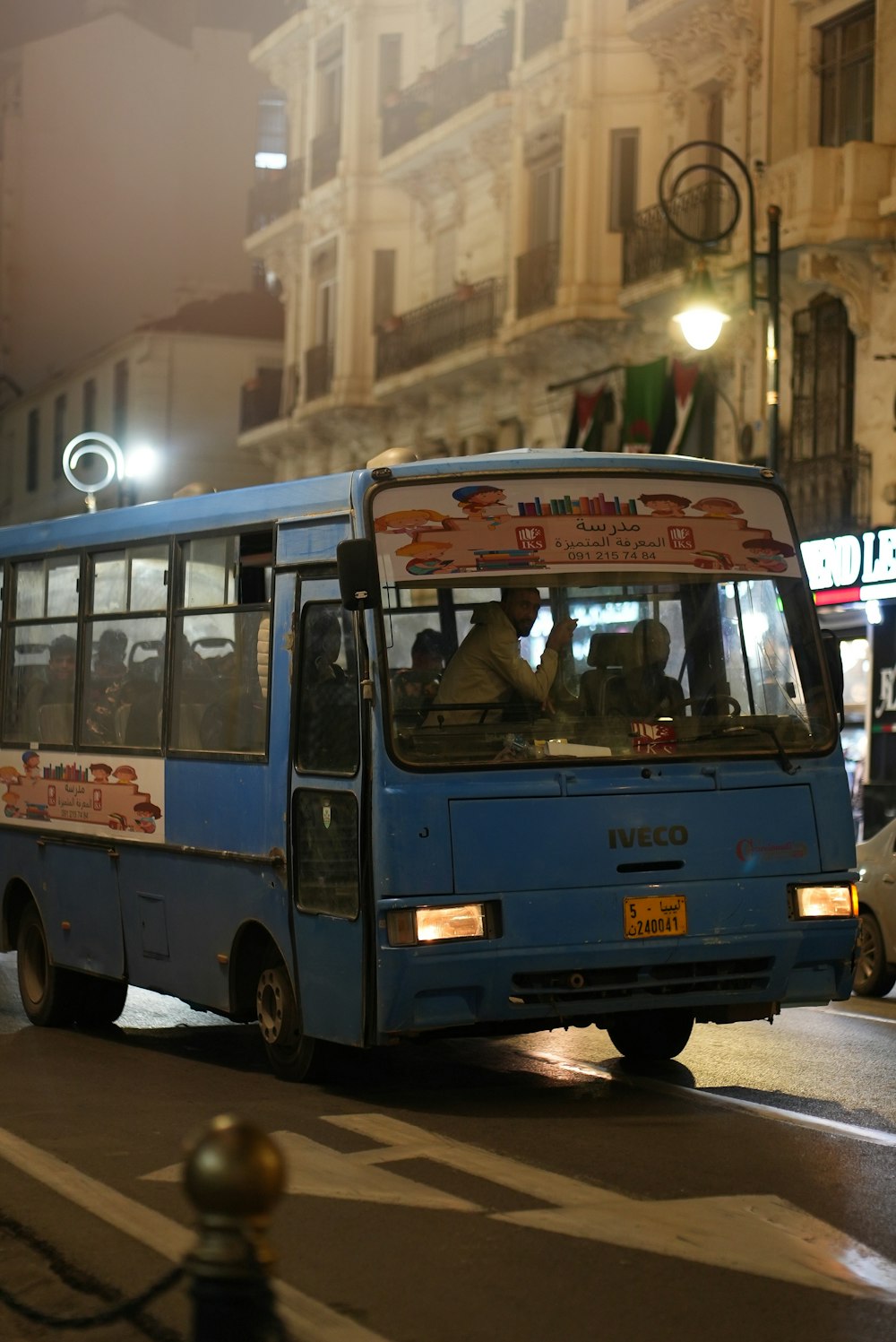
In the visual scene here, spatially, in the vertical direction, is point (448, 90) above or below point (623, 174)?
above

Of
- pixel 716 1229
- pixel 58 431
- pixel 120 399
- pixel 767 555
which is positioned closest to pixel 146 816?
pixel 767 555

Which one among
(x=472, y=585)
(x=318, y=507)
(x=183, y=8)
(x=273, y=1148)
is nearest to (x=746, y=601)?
(x=472, y=585)

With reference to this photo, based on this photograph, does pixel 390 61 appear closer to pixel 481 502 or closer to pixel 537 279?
pixel 537 279

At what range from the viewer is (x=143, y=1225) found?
694 cm

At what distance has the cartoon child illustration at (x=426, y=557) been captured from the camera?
9.16m

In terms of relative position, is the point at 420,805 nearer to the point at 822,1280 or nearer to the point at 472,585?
the point at 472,585

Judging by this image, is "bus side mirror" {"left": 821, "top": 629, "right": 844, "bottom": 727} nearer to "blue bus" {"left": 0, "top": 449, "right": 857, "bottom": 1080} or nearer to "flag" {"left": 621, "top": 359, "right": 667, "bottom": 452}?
"blue bus" {"left": 0, "top": 449, "right": 857, "bottom": 1080}

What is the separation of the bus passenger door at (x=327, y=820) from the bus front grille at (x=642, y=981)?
2.36ft

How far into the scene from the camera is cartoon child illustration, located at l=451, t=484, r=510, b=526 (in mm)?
9297

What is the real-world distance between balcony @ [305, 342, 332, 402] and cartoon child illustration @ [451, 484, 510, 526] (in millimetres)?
31473

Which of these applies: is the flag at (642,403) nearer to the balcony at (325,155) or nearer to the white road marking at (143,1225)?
the balcony at (325,155)

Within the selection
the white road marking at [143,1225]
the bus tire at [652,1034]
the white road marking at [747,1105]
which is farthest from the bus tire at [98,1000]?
the white road marking at [143,1225]

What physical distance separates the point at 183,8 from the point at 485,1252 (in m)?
55.8

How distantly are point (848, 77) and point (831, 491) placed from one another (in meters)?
4.99
